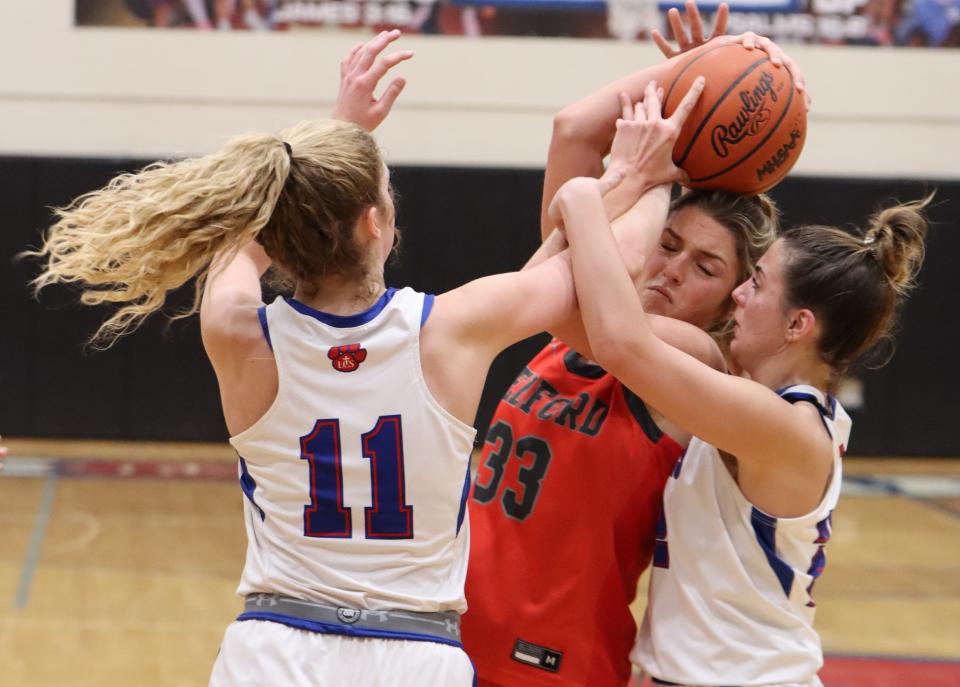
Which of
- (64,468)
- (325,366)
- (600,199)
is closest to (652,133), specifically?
(600,199)

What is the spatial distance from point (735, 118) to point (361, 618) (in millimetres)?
1200

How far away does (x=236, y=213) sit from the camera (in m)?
1.78

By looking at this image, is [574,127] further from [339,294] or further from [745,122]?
[339,294]

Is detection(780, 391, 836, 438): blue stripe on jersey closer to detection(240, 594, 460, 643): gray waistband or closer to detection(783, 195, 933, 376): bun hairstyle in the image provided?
detection(783, 195, 933, 376): bun hairstyle

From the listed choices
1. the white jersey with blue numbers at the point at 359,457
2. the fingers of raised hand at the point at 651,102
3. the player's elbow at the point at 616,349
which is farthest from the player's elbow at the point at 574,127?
the white jersey with blue numbers at the point at 359,457

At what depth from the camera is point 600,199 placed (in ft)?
6.64

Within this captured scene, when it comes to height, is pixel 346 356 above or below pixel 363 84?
below

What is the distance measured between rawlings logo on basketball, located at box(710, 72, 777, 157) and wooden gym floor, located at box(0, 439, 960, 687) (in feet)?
8.62

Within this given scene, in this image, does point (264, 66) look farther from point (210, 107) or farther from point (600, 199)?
point (600, 199)

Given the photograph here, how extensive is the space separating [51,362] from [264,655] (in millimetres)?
6800

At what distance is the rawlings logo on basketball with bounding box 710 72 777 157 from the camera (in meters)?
2.26

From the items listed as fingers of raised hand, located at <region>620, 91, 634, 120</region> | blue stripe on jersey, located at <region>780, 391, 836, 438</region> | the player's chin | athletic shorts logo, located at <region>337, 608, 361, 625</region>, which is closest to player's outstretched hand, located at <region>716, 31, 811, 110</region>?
fingers of raised hand, located at <region>620, 91, 634, 120</region>

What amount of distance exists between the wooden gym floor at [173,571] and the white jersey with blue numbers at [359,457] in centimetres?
249

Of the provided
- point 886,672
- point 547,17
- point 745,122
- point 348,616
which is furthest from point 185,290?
point 348,616
